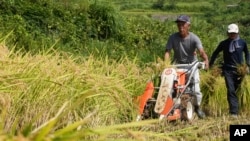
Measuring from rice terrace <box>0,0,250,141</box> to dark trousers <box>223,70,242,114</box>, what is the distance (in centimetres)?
15

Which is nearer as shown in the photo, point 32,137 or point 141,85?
point 32,137

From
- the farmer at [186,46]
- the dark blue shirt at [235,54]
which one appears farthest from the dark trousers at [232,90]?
the farmer at [186,46]

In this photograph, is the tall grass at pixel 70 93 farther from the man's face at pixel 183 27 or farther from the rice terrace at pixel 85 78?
the man's face at pixel 183 27

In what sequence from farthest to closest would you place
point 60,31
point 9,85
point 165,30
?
point 165,30 < point 60,31 < point 9,85

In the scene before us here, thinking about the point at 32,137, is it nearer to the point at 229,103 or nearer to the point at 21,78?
the point at 21,78

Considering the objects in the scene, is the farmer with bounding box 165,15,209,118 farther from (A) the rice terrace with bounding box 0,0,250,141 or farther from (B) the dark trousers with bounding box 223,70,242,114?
(B) the dark trousers with bounding box 223,70,242,114

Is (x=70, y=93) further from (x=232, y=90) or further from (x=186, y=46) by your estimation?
(x=232, y=90)

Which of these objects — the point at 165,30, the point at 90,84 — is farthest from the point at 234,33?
the point at 165,30

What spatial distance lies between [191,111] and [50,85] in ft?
9.37

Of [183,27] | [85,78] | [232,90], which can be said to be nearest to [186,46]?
[183,27]

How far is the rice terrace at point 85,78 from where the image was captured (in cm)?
308

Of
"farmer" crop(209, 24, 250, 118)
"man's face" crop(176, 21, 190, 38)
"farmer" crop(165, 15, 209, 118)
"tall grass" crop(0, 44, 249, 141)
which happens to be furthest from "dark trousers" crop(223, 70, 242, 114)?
"man's face" crop(176, 21, 190, 38)

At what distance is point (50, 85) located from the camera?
594 cm

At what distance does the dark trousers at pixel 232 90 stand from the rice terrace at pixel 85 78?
15 centimetres
